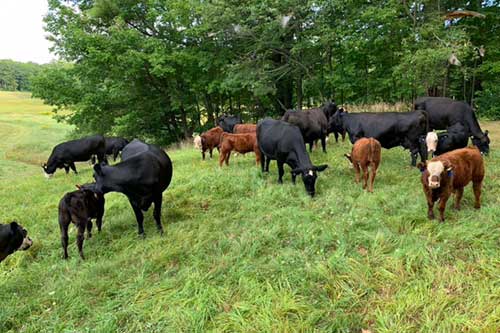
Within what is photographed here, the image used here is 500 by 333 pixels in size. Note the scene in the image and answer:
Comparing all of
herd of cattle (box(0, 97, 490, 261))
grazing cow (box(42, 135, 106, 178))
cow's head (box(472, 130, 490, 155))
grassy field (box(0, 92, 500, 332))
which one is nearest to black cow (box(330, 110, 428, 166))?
herd of cattle (box(0, 97, 490, 261))

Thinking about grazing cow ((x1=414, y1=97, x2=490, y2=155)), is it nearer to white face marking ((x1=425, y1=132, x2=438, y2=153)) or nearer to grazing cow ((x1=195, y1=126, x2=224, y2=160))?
white face marking ((x1=425, y1=132, x2=438, y2=153))

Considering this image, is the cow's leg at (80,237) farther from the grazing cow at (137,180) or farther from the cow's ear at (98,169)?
the cow's ear at (98,169)

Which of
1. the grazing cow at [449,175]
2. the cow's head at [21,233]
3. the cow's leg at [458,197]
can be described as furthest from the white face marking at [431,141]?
the cow's head at [21,233]

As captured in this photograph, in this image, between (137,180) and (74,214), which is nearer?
(74,214)

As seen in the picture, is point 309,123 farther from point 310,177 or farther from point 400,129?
point 310,177

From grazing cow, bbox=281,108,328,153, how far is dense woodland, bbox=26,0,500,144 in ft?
16.3

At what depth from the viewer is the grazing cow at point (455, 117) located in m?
8.24

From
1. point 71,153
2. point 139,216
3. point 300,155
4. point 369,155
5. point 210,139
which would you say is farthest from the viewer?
point 71,153

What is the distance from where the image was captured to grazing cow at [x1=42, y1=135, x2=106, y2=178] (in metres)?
10.8

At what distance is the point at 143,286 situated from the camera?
155 inches

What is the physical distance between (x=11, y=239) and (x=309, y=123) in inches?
275

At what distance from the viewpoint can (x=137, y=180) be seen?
502cm

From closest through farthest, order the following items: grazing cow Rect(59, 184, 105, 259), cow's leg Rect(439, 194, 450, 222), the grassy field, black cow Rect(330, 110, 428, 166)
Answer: the grassy field
cow's leg Rect(439, 194, 450, 222)
grazing cow Rect(59, 184, 105, 259)
black cow Rect(330, 110, 428, 166)

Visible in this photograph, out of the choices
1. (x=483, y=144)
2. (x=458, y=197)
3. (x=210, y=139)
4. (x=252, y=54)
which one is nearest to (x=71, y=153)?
(x=210, y=139)
